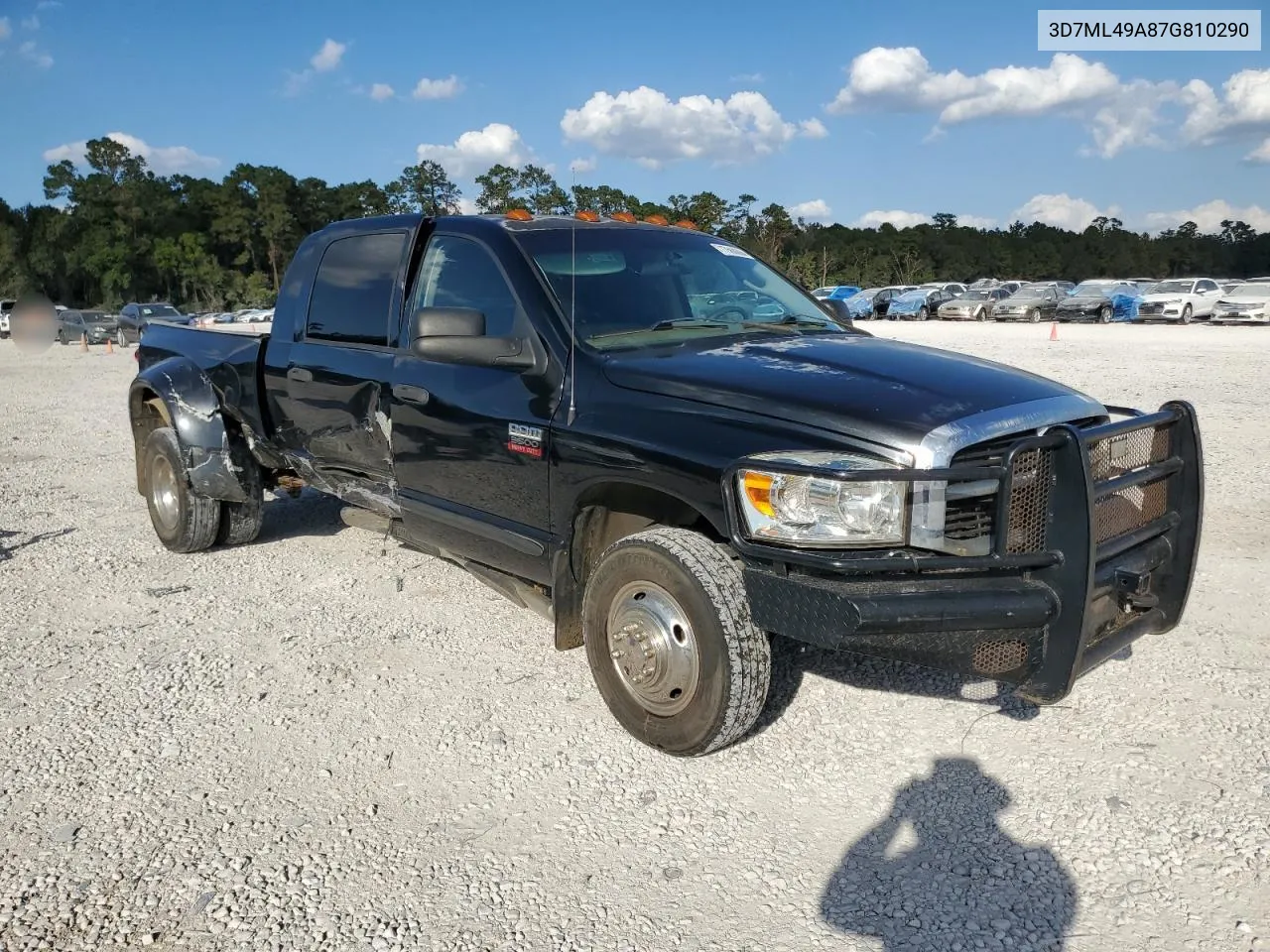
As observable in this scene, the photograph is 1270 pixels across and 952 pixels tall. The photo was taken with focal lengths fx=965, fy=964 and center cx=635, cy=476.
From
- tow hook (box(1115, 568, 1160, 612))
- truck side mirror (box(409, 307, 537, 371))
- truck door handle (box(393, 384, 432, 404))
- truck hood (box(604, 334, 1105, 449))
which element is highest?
truck side mirror (box(409, 307, 537, 371))

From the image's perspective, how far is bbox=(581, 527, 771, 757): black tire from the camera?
3186 millimetres

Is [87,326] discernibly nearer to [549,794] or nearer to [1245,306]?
[549,794]

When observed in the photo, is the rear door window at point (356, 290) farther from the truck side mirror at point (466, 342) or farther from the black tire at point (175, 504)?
the black tire at point (175, 504)

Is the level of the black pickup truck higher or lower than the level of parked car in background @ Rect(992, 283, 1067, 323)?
lower

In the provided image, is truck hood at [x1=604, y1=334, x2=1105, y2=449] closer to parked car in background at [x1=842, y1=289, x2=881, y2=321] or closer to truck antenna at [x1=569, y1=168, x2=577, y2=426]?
truck antenna at [x1=569, y1=168, x2=577, y2=426]

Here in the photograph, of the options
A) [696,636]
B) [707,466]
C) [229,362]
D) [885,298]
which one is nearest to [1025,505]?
[707,466]

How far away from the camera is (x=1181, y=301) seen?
105 ft

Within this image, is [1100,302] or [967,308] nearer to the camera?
[1100,302]

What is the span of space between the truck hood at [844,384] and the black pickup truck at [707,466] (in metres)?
0.01

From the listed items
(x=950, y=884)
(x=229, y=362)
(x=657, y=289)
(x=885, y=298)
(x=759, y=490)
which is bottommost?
(x=950, y=884)

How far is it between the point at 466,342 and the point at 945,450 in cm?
190

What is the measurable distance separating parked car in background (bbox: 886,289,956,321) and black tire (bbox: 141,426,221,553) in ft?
123

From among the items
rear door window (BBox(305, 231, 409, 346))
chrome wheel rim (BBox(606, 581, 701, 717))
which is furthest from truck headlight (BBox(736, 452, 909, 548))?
rear door window (BBox(305, 231, 409, 346))

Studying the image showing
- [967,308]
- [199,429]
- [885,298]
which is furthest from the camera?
[885,298]
